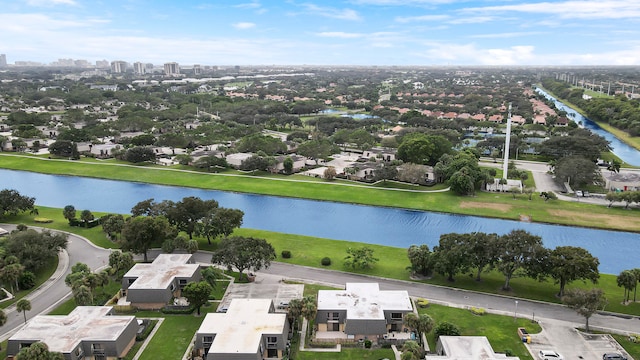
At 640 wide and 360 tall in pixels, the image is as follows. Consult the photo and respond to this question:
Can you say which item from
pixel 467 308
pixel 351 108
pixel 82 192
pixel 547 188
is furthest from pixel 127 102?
pixel 467 308

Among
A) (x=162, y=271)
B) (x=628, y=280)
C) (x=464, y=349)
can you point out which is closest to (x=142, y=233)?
(x=162, y=271)

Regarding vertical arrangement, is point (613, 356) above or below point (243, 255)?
below

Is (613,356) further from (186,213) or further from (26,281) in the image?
(26,281)

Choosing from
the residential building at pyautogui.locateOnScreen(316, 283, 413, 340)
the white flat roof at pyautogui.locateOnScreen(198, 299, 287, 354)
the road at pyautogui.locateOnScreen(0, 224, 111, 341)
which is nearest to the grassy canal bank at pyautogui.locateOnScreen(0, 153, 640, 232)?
the road at pyautogui.locateOnScreen(0, 224, 111, 341)

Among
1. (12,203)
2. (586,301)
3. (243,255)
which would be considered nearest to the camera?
(586,301)

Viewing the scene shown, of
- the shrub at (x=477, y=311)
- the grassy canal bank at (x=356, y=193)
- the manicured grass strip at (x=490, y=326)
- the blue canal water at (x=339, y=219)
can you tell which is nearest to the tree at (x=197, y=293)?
the manicured grass strip at (x=490, y=326)

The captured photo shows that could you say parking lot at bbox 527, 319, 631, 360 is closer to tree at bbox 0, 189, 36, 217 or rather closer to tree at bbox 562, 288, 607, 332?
tree at bbox 562, 288, 607, 332

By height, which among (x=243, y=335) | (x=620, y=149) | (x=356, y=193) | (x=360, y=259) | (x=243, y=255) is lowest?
(x=243, y=335)
